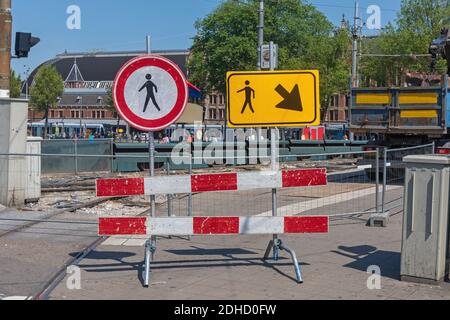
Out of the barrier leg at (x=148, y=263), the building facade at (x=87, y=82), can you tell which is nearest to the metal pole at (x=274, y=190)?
the barrier leg at (x=148, y=263)

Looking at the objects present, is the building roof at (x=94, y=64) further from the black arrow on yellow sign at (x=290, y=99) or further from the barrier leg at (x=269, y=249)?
the black arrow on yellow sign at (x=290, y=99)

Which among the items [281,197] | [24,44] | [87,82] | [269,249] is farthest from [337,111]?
[269,249]

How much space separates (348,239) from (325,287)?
2670 millimetres

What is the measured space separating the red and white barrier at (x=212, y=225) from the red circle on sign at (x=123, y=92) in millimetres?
1011

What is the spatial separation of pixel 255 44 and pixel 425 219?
4868 cm

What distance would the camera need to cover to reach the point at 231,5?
55.1m

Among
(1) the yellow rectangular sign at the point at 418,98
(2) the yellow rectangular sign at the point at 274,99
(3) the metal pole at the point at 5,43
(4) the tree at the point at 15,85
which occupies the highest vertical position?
(4) the tree at the point at 15,85

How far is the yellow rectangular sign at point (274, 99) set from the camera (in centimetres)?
682

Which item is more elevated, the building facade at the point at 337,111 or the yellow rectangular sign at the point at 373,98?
the building facade at the point at 337,111

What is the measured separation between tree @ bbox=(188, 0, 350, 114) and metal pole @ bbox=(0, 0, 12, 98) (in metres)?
41.7

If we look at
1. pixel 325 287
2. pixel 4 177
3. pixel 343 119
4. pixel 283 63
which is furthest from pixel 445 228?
pixel 343 119

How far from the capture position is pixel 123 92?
6609 millimetres
